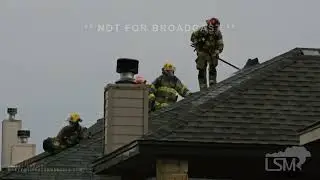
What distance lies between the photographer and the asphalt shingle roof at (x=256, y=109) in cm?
1530

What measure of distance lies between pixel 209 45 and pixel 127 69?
14.1 feet

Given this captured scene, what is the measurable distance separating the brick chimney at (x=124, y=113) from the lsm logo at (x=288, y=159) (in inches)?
111

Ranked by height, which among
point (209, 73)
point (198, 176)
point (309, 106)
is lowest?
point (198, 176)

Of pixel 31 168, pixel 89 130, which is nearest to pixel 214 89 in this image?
pixel 31 168

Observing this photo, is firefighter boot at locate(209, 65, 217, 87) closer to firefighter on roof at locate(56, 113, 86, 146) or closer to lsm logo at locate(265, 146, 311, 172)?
firefighter on roof at locate(56, 113, 86, 146)

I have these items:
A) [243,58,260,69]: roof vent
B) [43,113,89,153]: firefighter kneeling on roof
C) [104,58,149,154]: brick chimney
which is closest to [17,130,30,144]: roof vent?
[43,113,89,153]: firefighter kneeling on roof

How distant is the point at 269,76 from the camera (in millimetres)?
17375

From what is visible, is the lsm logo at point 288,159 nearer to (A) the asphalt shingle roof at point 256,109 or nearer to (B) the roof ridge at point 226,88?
(A) the asphalt shingle roof at point 256,109

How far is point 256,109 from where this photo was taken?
53.4 ft

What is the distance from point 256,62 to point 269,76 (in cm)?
405

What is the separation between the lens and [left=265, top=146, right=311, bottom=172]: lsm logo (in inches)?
590

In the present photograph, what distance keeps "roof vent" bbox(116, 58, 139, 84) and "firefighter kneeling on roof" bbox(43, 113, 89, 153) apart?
22.2ft

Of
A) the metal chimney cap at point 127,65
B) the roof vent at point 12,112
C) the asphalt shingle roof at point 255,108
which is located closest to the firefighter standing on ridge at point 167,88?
the asphalt shingle roof at point 255,108

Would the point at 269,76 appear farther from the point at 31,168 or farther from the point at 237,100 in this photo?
the point at 31,168
